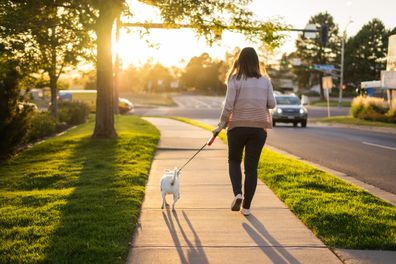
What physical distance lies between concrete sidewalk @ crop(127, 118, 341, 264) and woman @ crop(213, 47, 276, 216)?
49 cm

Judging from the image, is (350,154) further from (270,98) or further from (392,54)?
(392,54)

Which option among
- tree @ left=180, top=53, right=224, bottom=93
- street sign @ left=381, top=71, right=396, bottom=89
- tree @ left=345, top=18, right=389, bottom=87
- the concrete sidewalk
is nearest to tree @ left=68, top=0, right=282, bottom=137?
the concrete sidewalk

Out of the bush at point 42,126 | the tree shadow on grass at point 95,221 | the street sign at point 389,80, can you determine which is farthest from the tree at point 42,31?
the street sign at point 389,80

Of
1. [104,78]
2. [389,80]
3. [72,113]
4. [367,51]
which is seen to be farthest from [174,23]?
[367,51]

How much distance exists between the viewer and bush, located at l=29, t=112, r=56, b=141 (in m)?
19.2

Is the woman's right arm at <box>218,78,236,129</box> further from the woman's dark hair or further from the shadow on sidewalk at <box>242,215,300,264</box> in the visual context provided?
the shadow on sidewalk at <box>242,215,300,264</box>

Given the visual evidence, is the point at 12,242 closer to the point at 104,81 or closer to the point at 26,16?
the point at 26,16

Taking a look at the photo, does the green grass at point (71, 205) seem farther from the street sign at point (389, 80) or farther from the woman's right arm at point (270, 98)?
the street sign at point (389, 80)

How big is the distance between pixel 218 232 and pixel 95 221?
1.33 metres

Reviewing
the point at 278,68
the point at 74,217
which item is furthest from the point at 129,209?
the point at 278,68

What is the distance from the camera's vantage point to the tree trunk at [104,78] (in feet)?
50.1

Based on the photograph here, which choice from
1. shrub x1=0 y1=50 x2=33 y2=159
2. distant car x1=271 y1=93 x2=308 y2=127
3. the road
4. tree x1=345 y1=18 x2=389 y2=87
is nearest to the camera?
the road

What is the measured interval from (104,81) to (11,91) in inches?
159

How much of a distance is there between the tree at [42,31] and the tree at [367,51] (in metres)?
81.2
